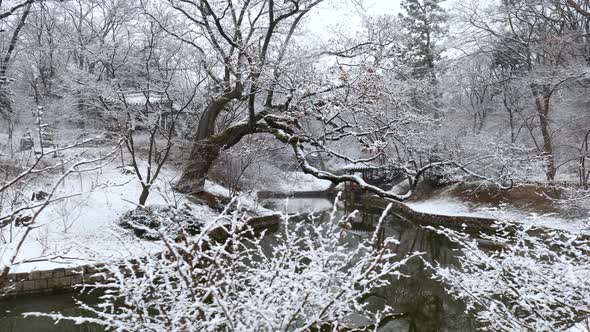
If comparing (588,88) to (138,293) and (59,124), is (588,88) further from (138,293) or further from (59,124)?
(59,124)

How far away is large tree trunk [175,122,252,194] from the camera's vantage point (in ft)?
41.2

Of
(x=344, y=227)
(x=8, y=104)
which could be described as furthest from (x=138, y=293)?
(x=8, y=104)

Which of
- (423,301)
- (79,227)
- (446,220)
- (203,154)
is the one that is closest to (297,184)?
(446,220)

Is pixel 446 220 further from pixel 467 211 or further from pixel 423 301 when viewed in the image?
pixel 423 301

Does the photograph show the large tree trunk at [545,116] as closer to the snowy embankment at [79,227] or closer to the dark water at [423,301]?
the dark water at [423,301]

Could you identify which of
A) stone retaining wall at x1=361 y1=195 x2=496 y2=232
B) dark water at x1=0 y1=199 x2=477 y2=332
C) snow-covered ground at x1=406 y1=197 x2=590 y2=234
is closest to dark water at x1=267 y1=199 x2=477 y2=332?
dark water at x1=0 y1=199 x2=477 y2=332

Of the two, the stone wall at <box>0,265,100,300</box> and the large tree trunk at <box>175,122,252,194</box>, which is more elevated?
the large tree trunk at <box>175,122,252,194</box>

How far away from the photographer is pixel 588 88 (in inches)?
552

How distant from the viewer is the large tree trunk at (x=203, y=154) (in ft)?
41.2

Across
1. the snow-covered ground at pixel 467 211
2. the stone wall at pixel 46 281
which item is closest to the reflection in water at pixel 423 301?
the snow-covered ground at pixel 467 211

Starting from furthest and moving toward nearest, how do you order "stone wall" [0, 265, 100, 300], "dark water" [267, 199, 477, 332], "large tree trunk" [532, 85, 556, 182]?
"large tree trunk" [532, 85, 556, 182]
"stone wall" [0, 265, 100, 300]
"dark water" [267, 199, 477, 332]

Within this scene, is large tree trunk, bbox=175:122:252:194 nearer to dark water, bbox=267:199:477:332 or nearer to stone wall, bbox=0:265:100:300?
stone wall, bbox=0:265:100:300

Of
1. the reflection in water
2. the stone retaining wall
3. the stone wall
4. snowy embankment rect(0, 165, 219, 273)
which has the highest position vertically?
snowy embankment rect(0, 165, 219, 273)

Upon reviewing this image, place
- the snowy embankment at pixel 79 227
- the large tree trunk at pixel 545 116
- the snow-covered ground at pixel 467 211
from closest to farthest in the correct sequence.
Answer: the snowy embankment at pixel 79 227 < the snow-covered ground at pixel 467 211 < the large tree trunk at pixel 545 116
